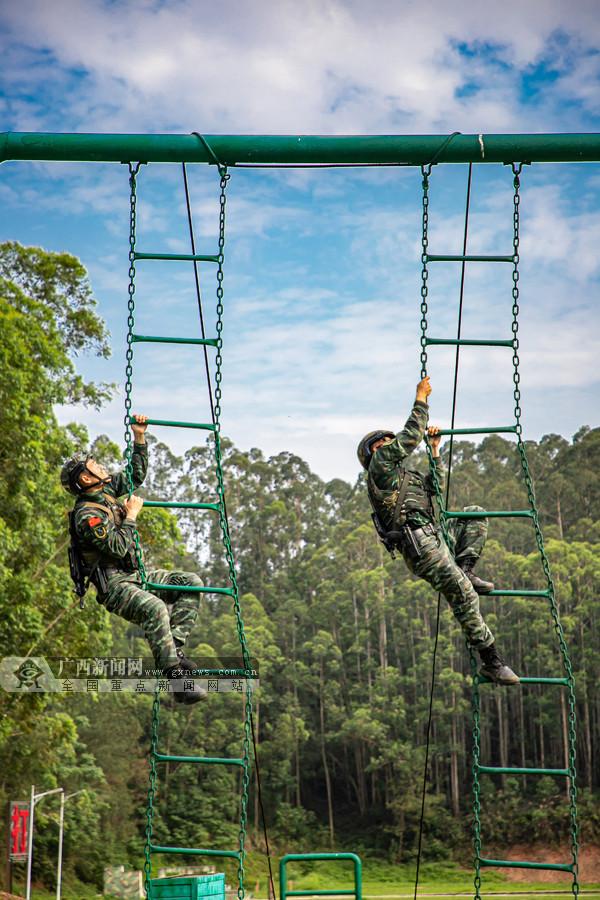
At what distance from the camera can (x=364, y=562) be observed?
42750 mm

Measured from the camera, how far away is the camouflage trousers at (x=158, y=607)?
5996 millimetres

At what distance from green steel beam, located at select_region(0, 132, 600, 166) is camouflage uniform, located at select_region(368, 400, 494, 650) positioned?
1539mm

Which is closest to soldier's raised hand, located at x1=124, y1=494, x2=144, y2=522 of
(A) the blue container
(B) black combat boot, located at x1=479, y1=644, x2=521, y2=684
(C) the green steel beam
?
(C) the green steel beam

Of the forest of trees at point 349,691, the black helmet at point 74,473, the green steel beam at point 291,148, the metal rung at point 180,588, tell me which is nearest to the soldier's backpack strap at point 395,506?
the metal rung at point 180,588

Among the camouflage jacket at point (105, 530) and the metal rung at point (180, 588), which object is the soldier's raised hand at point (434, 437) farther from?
the camouflage jacket at point (105, 530)

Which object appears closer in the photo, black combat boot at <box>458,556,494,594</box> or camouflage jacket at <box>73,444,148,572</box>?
camouflage jacket at <box>73,444,148,572</box>

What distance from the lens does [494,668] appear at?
6.29 meters

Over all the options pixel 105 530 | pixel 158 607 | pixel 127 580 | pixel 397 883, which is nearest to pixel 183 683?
pixel 158 607

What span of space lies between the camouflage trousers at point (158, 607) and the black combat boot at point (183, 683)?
1.7 inches

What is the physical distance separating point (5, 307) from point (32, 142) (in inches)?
436

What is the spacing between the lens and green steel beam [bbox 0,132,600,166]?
6.29 meters

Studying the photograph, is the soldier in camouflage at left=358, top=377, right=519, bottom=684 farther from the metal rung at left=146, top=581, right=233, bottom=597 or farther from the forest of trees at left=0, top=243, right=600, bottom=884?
the forest of trees at left=0, top=243, right=600, bottom=884

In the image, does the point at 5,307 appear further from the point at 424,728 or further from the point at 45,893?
the point at 424,728

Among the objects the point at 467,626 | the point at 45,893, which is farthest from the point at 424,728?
the point at 467,626
